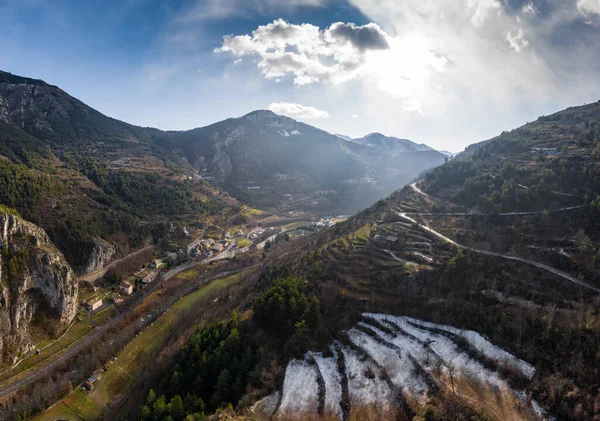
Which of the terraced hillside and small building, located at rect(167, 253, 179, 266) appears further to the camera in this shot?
small building, located at rect(167, 253, 179, 266)

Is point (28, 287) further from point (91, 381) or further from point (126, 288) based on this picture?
point (91, 381)

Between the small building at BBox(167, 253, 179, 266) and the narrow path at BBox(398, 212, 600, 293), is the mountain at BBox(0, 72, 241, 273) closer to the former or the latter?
the small building at BBox(167, 253, 179, 266)

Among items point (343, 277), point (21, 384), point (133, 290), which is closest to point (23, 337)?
point (21, 384)

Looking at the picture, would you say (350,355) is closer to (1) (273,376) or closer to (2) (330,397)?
(2) (330,397)

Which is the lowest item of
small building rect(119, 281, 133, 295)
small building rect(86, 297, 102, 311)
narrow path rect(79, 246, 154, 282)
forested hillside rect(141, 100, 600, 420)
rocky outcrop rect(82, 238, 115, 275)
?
small building rect(86, 297, 102, 311)

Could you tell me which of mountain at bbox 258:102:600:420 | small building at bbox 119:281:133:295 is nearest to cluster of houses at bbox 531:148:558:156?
mountain at bbox 258:102:600:420

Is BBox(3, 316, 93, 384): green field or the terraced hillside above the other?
the terraced hillside
